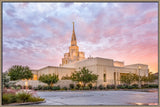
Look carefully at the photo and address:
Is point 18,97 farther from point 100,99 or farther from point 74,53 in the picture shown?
point 74,53

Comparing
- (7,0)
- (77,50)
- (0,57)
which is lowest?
(0,57)

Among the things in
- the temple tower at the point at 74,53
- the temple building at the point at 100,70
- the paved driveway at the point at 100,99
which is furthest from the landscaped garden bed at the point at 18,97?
the temple tower at the point at 74,53

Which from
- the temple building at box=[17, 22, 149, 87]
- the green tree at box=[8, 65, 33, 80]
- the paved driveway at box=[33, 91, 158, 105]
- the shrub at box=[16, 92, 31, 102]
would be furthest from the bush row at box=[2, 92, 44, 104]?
the green tree at box=[8, 65, 33, 80]

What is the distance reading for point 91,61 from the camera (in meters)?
53.0

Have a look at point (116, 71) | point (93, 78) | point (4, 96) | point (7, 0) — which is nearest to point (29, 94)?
point (4, 96)

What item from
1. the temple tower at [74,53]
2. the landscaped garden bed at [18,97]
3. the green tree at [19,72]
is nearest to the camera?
the landscaped garden bed at [18,97]

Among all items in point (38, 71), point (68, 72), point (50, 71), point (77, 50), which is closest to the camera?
point (50, 71)

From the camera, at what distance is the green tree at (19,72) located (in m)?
50.2

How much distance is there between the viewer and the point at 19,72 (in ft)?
169

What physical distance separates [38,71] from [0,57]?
58.8 meters

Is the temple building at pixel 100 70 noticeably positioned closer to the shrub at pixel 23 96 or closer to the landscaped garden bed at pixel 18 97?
the landscaped garden bed at pixel 18 97

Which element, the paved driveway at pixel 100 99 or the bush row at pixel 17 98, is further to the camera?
the paved driveway at pixel 100 99

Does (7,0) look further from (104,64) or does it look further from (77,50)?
(77,50)

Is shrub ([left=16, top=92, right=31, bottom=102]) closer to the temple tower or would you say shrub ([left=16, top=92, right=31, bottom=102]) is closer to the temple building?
the temple building
